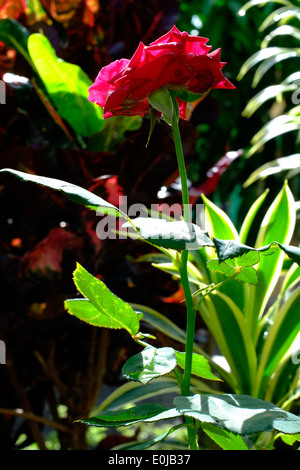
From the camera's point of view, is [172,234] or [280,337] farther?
[280,337]

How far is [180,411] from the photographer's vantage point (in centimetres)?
31

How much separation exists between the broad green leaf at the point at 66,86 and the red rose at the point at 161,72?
0.35 m

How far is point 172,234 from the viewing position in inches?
12.1

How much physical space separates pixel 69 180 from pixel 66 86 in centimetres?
14

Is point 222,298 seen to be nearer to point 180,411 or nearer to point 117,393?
point 117,393

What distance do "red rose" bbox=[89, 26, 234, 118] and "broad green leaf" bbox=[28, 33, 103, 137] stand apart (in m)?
0.35

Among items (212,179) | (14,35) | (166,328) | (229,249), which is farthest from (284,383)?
Result: (14,35)

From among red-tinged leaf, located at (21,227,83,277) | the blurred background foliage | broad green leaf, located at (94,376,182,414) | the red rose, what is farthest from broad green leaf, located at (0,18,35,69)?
broad green leaf, located at (94,376,182,414)

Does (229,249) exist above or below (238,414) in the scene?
above

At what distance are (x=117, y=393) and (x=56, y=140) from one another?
42cm

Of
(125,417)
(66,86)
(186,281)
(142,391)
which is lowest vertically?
(142,391)

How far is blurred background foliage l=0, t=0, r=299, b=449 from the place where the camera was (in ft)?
2.44

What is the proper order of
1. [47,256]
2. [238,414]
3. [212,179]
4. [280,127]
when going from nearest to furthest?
[238,414]
[47,256]
[212,179]
[280,127]

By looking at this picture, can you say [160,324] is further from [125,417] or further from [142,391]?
[125,417]
